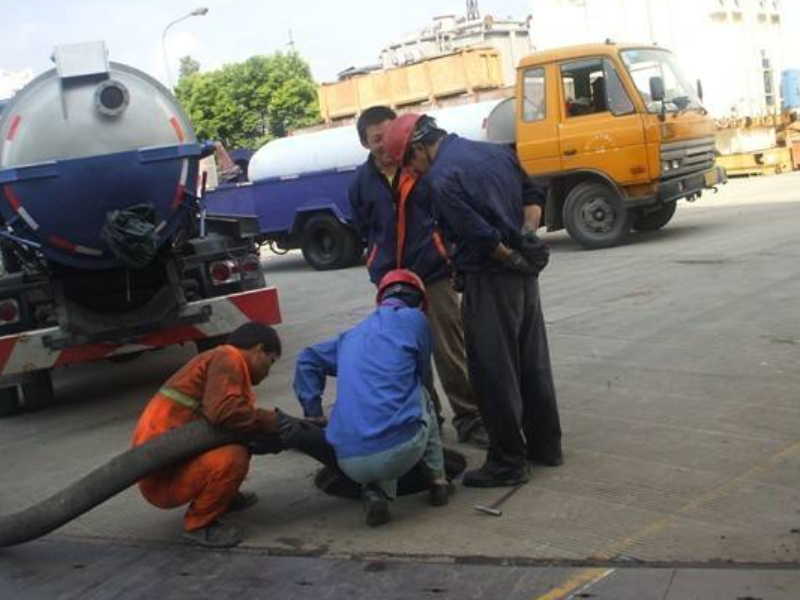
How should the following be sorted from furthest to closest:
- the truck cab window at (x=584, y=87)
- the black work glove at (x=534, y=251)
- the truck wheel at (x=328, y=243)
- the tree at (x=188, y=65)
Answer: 1. the tree at (x=188, y=65)
2. the truck wheel at (x=328, y=243)
3. the truck cab window at (x=584, y=87)
4. the black work glove at (x=534, y=251)

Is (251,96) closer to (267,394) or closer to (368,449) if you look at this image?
(267,394)

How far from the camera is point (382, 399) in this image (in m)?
4.21

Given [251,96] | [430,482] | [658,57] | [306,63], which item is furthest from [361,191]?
[306,63]

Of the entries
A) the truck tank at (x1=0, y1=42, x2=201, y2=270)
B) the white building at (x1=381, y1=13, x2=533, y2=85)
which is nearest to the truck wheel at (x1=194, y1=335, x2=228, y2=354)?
the truck tank at (x1=0, y1=42, x2=201, y2=270)

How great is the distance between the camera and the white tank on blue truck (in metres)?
14.5

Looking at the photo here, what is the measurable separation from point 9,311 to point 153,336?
3.42ft

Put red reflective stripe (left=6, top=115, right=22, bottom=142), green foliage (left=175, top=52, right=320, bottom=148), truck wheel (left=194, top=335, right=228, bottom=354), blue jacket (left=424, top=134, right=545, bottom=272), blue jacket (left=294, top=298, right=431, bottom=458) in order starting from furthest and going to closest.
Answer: green foliage (left=175, top=52, right=320, bottom=148), truck wheel (left=194, top=335, right=228, bottom=354), red reflective stripe (left=6, top=115, right=22, bottom=142), blue jacket (left=424, top=134, right=545, bottom=272), blue jacket (left=294, top=298, right=431, bottom=458)

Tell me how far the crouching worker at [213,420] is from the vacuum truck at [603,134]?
8.84m

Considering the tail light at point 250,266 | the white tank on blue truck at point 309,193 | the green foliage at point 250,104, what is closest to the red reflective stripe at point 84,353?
the tail light at point 250,266

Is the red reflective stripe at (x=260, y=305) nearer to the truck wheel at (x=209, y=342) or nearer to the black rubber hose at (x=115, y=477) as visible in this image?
the truck wheel at (x=209, y=342)

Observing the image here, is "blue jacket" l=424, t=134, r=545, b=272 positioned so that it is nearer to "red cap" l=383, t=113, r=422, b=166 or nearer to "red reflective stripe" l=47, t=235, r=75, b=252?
"red cap" l=383, t=113, r=422, b=166

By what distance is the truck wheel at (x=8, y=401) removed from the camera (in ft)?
24.9

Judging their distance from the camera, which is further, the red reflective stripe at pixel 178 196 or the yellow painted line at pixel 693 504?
the red reflective stripe at pixel 178 196

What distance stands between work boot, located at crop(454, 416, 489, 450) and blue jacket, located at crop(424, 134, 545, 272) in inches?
42.4
